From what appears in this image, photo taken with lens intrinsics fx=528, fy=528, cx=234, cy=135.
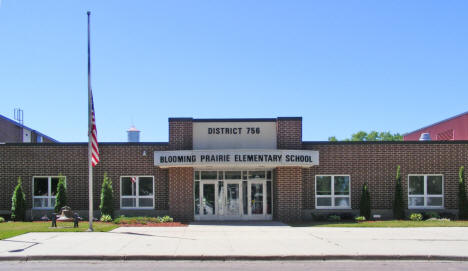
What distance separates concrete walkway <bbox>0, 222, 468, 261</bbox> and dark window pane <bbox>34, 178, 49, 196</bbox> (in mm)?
7625

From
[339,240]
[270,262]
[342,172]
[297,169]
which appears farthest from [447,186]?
[270,262]

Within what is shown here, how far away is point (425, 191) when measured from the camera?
26969 millimetres

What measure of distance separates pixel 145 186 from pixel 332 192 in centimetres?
953

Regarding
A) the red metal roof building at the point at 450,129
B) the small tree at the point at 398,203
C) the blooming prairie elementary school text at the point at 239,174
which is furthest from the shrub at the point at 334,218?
the red metal roof building at the point at 450,129

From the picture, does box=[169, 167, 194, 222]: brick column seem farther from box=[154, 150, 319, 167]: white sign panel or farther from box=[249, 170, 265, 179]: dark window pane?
box=[249, 170, 265, 179]: dark window pane

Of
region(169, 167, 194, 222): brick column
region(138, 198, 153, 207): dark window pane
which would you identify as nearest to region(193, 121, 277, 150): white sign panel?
region(169, 167, 194, 222): brick column

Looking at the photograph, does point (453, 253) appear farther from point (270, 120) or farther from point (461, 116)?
point (461, 116)

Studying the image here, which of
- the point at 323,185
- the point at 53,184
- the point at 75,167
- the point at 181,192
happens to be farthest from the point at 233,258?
the point at 53,184

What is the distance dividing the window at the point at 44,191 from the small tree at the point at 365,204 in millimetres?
15330

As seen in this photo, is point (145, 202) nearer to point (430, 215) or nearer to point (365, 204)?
point (365, 204)

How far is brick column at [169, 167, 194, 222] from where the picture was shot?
2588 cm

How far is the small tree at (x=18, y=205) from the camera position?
25625 mm

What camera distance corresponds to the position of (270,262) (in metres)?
13.4

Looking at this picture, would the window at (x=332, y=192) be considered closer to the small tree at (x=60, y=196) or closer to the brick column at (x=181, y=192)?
the brick column at (x=181, y=192)
